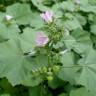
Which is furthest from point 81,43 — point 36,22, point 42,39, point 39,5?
point 39,5

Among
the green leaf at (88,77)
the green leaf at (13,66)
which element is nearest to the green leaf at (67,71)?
the green leaf at (88,77)

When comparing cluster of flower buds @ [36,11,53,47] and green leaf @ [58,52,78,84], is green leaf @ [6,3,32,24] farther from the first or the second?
cluster of flower buds @ [36,11,53,47]

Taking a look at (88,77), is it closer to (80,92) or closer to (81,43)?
(80,92)

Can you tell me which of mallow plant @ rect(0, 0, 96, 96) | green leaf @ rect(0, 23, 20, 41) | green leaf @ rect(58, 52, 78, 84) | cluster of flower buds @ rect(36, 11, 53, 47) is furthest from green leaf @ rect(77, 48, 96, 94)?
green leaf @ rect(0, 23, 20, 41)

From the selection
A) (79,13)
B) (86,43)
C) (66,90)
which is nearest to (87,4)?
(79,13)

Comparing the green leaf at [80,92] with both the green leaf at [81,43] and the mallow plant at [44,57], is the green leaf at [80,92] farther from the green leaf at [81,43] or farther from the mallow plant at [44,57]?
the green leaf at [81,43]

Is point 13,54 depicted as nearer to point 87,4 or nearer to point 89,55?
point 89,55

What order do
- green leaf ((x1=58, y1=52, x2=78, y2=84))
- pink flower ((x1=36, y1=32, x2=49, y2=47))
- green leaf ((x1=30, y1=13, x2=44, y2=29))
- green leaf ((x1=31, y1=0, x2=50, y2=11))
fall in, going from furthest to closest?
green leaf ((x1=31, y1=0, x2=50, y2=11)) → green leaf ((x1=30, y1=13, x2=44, y2=29)) → green leaf ((x1=58, y1=52, x2=78, y2=84)) → pink flower ((x1=36, y1=32, x2=49, y2=47))
